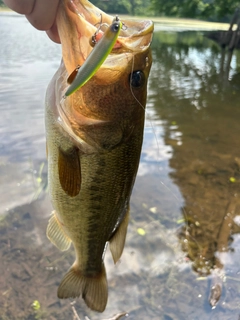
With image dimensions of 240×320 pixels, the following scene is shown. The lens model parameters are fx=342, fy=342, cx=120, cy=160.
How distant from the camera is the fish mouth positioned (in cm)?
123

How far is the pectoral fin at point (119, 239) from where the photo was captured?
1801 mm

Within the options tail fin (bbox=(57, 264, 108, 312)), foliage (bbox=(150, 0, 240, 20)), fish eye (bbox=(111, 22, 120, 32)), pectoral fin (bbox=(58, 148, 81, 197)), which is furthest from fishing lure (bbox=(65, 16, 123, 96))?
foliage (bbox=(150, 0, 240, 20))

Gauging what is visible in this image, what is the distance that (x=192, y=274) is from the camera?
3377 millimetres

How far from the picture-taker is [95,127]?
1.44 metres

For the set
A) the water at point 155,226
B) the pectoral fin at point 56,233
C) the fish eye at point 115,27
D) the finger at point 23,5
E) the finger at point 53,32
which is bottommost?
the water at point 155,226

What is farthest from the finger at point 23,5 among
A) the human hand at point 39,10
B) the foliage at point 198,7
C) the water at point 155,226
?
the foliage at point 198,7

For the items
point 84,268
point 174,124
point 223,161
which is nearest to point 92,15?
point 84,268

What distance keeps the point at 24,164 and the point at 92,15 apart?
13.1ft

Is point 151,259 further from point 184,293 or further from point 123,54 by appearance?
point 123,54

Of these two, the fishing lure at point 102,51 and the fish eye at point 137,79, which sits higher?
the fishing lure at point 102,51

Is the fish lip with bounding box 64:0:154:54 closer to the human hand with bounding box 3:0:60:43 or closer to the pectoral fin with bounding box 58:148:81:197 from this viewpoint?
the human hand with bounding box 3:0:60:43

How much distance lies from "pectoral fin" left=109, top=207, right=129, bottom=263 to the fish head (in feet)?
1.69

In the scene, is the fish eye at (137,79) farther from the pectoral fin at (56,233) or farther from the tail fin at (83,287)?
the tail fin at (83,287)

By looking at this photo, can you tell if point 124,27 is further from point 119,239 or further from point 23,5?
point 119,239
